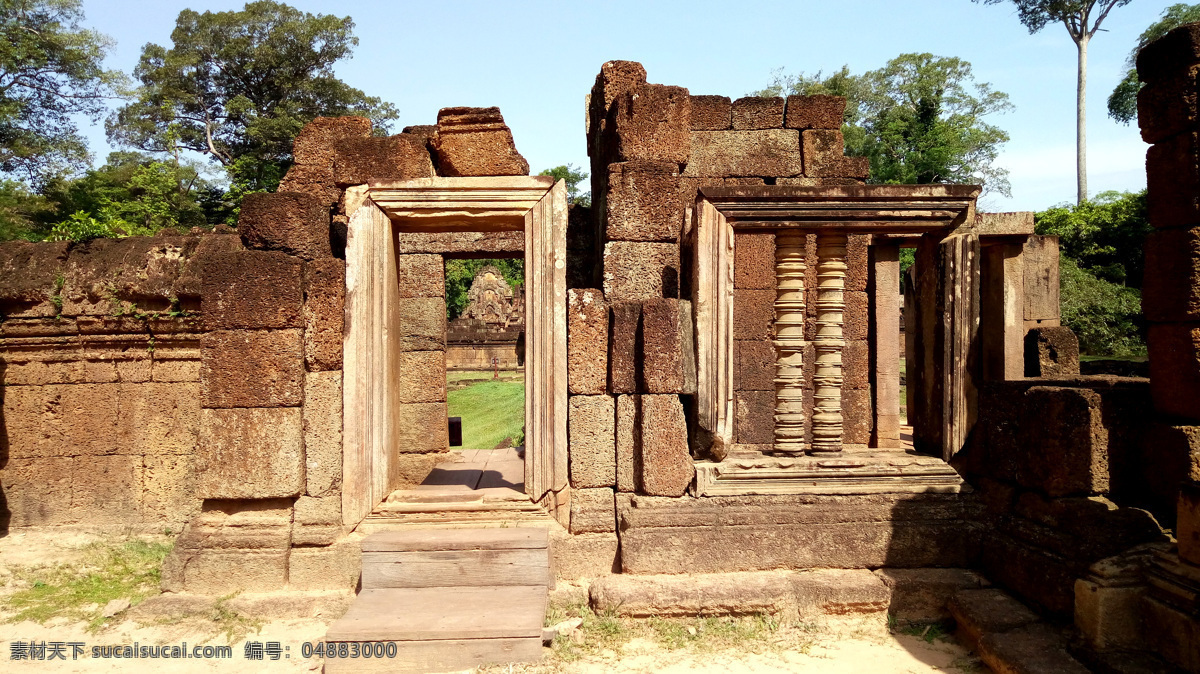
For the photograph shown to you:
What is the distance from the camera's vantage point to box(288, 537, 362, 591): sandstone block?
194 inches

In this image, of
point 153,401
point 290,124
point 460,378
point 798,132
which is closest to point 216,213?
point 290,124

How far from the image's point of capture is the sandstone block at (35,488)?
6.68 meters

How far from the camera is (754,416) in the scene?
8.75 meters

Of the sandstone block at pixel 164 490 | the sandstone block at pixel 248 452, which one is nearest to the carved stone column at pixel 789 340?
the sandstone block at pixel 248 452

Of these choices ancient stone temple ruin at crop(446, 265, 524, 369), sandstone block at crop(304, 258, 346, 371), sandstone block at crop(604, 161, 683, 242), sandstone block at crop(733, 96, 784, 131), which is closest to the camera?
sandstone block at crop(304, 258, 346, 371)

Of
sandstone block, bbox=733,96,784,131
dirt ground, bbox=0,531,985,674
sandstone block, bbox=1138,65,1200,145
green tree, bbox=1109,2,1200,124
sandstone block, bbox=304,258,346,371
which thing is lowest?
dirt ground, bbox=0,531,985,674

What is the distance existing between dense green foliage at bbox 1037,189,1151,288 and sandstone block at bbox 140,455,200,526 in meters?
20.2

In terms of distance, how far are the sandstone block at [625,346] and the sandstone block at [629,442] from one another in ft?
0.38

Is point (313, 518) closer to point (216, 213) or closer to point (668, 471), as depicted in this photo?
point (668, 471)

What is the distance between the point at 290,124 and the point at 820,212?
87.5ft

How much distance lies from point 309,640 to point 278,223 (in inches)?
111

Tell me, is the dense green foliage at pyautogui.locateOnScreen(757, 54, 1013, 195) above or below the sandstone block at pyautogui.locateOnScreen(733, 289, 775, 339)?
above

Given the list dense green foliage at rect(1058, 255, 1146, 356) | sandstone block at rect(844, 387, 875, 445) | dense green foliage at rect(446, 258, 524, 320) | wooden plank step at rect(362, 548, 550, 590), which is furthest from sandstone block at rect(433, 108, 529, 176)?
dense green foliage at rect(446, 258, 524, 320)

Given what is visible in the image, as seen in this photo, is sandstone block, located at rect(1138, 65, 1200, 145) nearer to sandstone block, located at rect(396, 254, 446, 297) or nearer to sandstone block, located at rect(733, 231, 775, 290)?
sandstone block, located at rect(733, 231, 775, 290)
